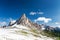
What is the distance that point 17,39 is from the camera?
4673 inches

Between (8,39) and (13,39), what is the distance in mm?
5089

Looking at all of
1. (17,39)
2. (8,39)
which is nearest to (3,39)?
(8,39)

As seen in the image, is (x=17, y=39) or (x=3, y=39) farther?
(x=17, y=39)

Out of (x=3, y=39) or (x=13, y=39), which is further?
(x=13, y=39)

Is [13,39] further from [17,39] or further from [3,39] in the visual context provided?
[3,39]

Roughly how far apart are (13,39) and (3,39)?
11227mm

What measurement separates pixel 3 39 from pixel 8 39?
20.4 feet

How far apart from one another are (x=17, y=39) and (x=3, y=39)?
46.5 feet

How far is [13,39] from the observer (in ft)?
385

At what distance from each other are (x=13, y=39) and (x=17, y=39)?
3344 mm

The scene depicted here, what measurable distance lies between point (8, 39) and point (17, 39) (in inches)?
325

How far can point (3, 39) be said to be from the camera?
108062 mm

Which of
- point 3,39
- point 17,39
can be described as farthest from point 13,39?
point 3,39
